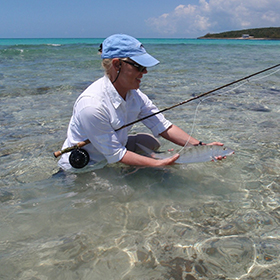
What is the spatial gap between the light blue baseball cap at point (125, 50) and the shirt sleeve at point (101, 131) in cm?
57

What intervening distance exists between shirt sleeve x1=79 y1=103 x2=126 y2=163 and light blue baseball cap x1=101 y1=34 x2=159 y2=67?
569 millimetres

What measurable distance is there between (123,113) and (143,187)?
3.03ft

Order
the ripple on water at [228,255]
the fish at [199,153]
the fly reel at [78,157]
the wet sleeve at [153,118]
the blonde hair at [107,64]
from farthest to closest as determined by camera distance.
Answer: the wet sleeve at [153,118]
the fish at [199,153]
the fly reel at [78,157]
the blonde hair at [107,64]
the ripple on water at [228,255]

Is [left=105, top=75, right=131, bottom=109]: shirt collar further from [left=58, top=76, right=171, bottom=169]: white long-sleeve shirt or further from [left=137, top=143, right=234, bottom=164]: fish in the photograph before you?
[left=137, top=143, right=234, bottom=164]: fish

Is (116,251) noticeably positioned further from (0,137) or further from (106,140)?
(0,137)

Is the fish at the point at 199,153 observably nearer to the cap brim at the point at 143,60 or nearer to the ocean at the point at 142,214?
the ocean at the point at 142,214

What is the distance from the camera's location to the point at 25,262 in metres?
2.26

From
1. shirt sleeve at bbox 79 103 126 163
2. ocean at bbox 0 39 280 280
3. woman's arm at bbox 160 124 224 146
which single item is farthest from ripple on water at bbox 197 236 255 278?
woman's arm at bbox 160 124 224 146

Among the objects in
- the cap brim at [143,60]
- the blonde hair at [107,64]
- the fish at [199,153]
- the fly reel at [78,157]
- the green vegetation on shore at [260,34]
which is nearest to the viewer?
the cap brim at [143,60]

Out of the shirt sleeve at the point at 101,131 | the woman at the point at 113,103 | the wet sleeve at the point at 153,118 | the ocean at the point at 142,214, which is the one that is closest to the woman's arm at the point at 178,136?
the wet sleeve at the point at 153,118

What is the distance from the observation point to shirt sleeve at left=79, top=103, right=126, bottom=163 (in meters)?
2.78

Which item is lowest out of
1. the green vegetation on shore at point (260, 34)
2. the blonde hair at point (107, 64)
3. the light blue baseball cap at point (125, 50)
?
the blonde hair at point (107, 64)

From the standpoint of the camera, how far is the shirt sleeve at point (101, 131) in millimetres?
2775

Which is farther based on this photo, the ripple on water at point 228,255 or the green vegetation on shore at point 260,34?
the green vegetation on shore at point 260,34
